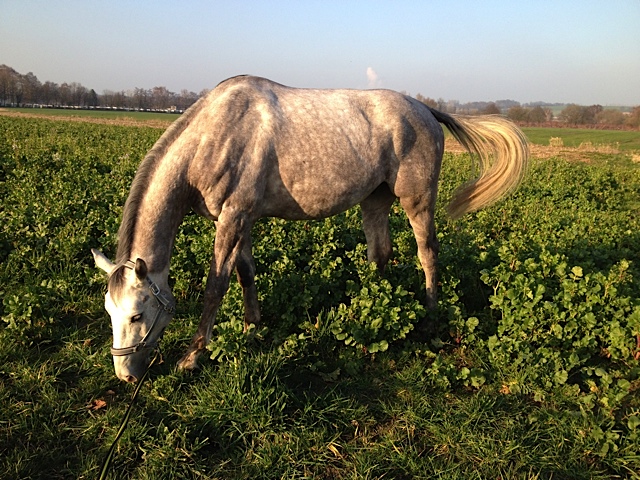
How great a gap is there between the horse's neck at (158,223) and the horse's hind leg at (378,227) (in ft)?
7.78

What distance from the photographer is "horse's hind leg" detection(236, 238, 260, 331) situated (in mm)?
4438

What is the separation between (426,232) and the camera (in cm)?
503

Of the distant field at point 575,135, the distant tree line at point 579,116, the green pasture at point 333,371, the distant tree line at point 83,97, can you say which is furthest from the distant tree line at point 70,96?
the green pasture at point 333,371

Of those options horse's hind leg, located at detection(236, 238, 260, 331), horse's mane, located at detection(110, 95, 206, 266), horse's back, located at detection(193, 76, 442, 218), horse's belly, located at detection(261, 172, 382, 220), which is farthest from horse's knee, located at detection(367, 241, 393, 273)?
horse's mane, located at detection(110, 95, 206, 266)

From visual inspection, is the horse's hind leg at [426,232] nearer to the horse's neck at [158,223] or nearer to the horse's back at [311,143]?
the horse's back at [311,143]

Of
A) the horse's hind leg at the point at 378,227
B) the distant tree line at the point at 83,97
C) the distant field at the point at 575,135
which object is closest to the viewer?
the horse's hind leg at the point at 378,227

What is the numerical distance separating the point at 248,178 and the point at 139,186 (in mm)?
893

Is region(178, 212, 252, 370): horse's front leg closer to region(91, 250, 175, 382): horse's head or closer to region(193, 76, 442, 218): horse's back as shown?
region(193, 76, 442, 218): horse's back

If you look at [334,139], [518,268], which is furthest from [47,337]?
[518,268]

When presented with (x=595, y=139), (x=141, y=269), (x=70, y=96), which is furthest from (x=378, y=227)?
(x=70, y=96)

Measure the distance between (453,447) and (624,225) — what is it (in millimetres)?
7421

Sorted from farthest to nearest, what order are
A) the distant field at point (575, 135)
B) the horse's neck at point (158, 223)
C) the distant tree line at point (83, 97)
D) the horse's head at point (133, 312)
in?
the distant tree line at point (83, 97) < the distant field at point (575, 135) < the horse's neck at point (158, 223) < the horse's head at point (133, 312)

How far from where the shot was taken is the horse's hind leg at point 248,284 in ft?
14.6

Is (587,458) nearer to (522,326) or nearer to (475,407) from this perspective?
(475,407)
